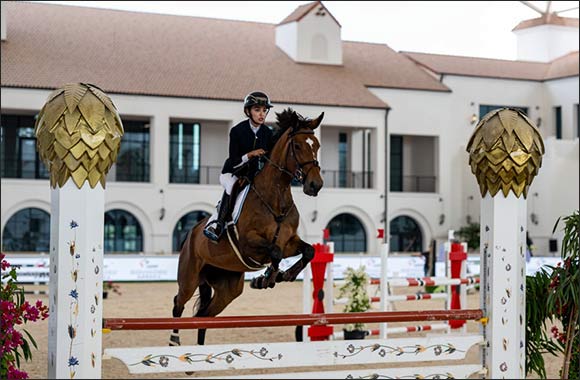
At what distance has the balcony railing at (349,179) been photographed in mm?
35844

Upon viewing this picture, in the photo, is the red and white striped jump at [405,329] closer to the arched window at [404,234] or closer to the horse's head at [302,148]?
the horse's head at [302,148]

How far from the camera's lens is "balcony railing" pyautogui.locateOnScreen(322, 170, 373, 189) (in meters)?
35.8

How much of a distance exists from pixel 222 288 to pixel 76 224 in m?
2.40

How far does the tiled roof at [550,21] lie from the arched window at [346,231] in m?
17.6

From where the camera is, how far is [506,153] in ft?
16.2

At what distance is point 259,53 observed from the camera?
36625 millimetres

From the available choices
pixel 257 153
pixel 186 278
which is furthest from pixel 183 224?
pixel 257 153

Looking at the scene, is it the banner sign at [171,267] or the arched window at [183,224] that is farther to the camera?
the arched window at [183,224]

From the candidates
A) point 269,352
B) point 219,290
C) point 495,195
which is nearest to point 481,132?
point 495,195

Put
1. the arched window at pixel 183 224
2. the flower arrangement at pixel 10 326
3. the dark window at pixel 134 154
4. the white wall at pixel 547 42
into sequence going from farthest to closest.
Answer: the white wall at pixel 547 42 < the dark window at pixel 134 154 < the arched window at pixel 183 224 < the flower arrangement at pixel 10 326

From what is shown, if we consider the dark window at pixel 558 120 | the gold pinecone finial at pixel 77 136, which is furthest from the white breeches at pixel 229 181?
the dark window at pixel 558 120

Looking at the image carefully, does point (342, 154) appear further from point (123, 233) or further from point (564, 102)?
point (564, 102)

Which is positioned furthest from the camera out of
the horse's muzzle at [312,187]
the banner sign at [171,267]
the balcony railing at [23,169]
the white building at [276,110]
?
the balcony railing at [23,169]

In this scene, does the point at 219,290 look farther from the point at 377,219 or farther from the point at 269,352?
the point at 377,219
